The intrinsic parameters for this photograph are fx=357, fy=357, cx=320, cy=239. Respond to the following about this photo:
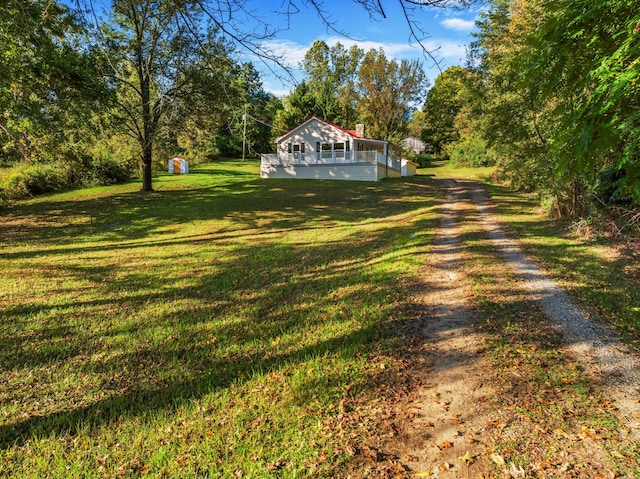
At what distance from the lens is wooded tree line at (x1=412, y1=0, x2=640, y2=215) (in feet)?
9.53

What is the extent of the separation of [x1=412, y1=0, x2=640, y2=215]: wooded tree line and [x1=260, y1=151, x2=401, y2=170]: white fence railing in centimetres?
1383

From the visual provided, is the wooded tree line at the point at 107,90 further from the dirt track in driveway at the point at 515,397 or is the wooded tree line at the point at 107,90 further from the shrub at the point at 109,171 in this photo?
the dirt track in driveway at the point at 515,397

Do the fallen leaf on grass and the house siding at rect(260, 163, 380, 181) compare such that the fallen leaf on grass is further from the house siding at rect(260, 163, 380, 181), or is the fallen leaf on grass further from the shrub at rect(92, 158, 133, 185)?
the house siding at rect(260, 163, 380, 181)

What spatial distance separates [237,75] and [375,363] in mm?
3888

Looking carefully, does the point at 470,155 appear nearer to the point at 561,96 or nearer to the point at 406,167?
the point at 406,167

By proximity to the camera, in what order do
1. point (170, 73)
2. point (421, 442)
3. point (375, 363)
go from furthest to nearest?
point (170, 73), point (375, 363), point (421, 442)

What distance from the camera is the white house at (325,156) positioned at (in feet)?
101

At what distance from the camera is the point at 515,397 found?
3354 mm

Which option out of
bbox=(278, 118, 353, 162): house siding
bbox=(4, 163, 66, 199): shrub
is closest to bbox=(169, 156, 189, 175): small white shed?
bbox=(278, 118, 353, 162): house siding

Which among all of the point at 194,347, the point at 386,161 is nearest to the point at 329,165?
the point at 386,161

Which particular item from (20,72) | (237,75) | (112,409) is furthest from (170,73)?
(112,409)

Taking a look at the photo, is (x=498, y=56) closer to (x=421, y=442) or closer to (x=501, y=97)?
(x=501, y=97)

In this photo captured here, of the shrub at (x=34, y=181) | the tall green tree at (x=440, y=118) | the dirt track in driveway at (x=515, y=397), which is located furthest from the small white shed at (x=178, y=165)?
the tall green tree at (x=440, y=118)

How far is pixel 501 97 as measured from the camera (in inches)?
492
